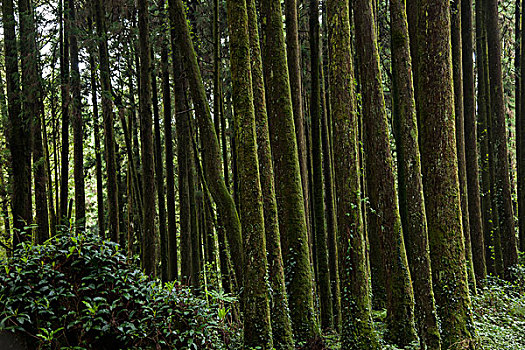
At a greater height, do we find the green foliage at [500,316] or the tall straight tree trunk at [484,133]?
the tall straight tree trunk at [484,133]

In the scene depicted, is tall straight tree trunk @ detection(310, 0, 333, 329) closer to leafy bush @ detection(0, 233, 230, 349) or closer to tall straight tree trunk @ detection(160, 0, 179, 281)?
tall straight tree trunk @ detection(160, 0, 179, 281)

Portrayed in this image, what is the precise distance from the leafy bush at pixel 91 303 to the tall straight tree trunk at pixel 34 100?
12.2ft

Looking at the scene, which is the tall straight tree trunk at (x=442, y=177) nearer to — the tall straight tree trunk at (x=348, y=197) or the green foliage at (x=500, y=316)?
the tall straight tree trunk at (x=348, y=197)

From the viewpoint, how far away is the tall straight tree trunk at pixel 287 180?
20.8 ft

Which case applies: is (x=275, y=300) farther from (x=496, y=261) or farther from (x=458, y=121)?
(x=496, y=261)

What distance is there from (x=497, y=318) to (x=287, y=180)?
5.33m

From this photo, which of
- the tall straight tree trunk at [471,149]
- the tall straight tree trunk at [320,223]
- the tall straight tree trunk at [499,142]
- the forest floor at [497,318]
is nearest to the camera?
the forest floor at [497,318]

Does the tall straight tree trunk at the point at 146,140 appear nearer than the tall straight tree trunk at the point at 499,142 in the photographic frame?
Yes

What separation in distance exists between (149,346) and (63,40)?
9.62 m

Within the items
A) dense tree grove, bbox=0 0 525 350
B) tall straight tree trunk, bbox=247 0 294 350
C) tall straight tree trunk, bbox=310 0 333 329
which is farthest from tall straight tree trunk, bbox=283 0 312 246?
tall straight tree trunk, bbox=247 0 294 350

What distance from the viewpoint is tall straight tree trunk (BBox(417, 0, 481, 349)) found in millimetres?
5086

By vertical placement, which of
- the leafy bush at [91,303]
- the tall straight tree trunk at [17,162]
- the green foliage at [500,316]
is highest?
the tall straight tree trunk at [17,162]

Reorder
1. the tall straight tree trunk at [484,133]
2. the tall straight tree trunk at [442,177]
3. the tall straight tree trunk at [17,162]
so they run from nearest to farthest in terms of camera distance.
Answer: the tall straight tree trunk at [442,177] < the tall straight tree trunk at [17,162] < the tall straight tree trunk at [484,133]

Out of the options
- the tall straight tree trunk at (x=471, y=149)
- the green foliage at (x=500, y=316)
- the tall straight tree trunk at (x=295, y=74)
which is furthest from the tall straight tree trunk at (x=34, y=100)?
the tall straight tree trunk at (x=471, y=149)
